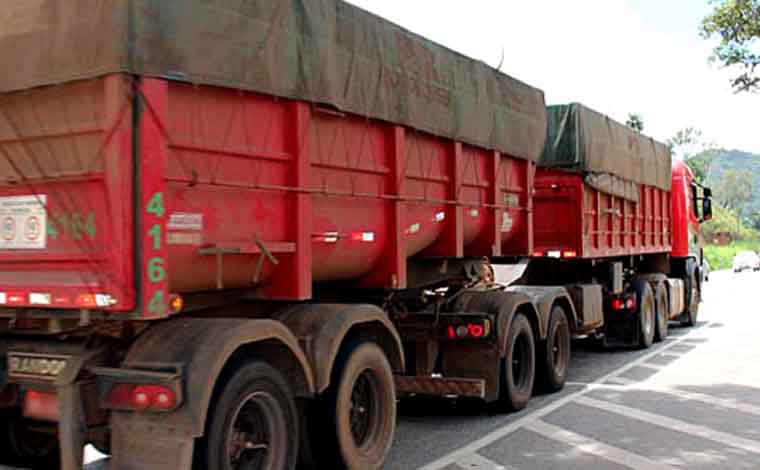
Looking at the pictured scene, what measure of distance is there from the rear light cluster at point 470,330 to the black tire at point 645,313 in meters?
6.49

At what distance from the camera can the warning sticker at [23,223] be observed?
455cm

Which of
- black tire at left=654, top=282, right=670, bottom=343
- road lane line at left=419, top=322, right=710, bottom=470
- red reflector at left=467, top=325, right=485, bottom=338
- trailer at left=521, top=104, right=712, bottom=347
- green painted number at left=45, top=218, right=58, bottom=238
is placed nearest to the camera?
green painted number at left=45, top=218, right=58, bottom=238

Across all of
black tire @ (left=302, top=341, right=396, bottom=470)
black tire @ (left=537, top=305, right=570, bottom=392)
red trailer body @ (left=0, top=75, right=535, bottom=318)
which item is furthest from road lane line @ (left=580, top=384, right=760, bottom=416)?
red trailer body @ (left=0, top=75, right=535, bottom=318)

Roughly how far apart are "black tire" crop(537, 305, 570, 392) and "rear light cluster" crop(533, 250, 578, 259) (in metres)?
1.34

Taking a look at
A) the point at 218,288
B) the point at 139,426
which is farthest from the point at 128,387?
the point at 218,288

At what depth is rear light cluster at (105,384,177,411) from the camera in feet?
13.9

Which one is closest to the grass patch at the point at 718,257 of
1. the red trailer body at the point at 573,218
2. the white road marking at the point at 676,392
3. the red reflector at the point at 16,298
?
the red trailer body at the point at 573,218

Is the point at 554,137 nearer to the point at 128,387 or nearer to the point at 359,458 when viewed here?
the point at 359,458

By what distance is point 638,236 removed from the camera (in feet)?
47.0

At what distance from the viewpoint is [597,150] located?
1202 centimetres

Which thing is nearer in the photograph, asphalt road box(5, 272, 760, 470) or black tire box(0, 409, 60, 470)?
black tire box(0, 409, 60, 470)

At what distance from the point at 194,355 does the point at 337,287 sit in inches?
105

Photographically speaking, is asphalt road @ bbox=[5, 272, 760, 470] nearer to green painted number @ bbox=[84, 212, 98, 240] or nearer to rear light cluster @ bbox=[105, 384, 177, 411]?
rear light cluster @ bbox=[105, 384, 177, 411]

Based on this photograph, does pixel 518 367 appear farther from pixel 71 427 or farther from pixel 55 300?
pixel 55 300
